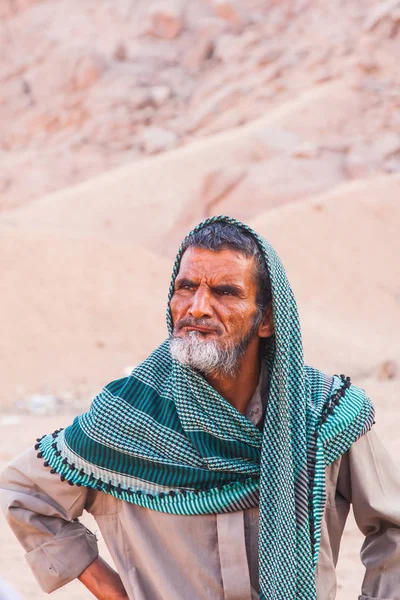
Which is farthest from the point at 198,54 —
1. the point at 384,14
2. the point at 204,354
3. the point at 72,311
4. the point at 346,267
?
the point at 204,354

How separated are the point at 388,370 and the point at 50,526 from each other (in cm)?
853

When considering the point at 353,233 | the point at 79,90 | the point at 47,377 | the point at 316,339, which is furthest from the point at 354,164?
the point at 79,90

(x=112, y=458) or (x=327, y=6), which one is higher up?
(x=327, y=6)

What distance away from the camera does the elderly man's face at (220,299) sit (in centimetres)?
214

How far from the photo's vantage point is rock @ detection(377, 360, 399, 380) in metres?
10.3

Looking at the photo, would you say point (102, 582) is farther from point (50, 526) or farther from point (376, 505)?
point (376, 505)

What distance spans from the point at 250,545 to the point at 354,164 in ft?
66.7

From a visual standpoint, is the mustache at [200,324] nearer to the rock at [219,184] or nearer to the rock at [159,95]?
the rock at [219,184]

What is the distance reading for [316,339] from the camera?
12211 mm

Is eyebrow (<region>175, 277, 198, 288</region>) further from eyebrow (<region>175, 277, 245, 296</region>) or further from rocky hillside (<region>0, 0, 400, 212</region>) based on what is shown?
rocky hillside (<region>0, 0, 400, 212</region>)

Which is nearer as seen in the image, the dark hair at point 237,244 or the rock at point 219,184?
the dark hair at point 237,244

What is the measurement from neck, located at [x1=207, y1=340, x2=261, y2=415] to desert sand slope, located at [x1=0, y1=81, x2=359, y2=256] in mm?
16370

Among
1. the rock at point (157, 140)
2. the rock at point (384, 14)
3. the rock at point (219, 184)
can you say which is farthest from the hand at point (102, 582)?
the rock at point (384, 14)

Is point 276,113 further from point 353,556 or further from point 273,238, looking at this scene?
point 353,556
